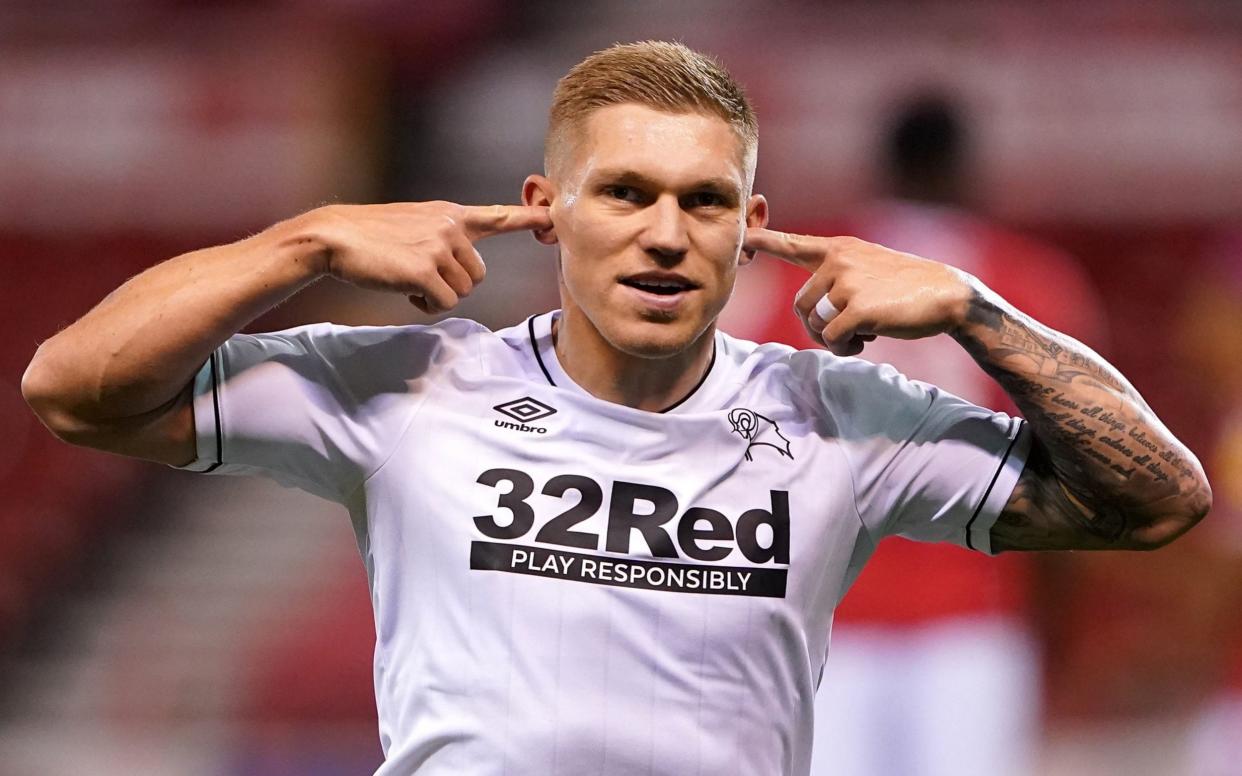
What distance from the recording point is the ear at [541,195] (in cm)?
269

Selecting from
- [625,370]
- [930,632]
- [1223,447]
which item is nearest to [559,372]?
[625,370]

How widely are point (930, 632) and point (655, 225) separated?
2.28 m

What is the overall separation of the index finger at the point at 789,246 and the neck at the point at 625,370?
0.16m

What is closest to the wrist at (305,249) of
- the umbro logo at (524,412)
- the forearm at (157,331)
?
the forearm at (157,331)

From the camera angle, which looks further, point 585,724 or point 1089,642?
point 1089,642

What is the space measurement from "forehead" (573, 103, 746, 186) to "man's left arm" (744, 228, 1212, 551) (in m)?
0.15

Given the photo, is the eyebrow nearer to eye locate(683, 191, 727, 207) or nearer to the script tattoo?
eye locate(683, 191, 727, 207)

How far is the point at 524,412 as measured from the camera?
2.57m

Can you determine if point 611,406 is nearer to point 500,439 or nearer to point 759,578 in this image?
point 500,439

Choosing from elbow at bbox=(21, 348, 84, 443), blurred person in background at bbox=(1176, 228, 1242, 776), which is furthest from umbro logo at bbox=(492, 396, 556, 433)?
blurred person in background at bbox=(1176, 228, 1242, 776)

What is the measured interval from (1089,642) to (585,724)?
18.8 feet

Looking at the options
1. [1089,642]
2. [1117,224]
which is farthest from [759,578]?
[1117,224]

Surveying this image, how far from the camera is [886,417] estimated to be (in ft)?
8.66

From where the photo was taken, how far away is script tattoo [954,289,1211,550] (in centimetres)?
251
